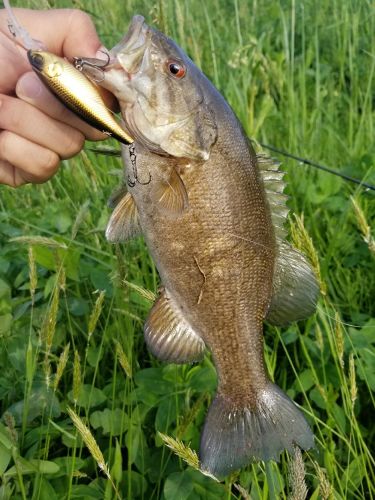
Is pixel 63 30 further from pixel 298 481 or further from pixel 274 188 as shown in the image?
pixel 298 481

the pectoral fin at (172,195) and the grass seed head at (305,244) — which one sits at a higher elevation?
the pectoral fin at (172,195)

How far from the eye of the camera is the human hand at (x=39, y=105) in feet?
→ 4.98

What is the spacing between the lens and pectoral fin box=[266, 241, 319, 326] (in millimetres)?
1516

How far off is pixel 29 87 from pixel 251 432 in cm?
90

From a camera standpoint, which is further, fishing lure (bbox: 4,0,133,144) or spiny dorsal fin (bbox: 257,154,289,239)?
spiny dorsal fin (bbox: 257,154,289,239)

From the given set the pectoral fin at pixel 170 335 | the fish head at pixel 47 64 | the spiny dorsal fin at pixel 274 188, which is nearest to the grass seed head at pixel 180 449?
the pectoral fin at pixel 170 335

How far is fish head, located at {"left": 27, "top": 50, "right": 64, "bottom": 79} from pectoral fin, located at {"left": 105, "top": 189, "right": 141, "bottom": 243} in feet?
1.09

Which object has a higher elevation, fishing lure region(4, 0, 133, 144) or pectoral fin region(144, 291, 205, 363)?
fishing lure region(4, 0, 133, 144)

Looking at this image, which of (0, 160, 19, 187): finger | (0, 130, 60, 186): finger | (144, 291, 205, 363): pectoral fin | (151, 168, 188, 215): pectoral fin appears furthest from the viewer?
(0, 160, 19, 187): finger

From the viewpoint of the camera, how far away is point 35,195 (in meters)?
3.01

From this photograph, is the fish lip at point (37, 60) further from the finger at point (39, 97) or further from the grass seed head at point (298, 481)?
the grass seed head at point (298, 481)

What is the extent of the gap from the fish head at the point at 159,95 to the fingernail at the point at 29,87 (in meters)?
0.22

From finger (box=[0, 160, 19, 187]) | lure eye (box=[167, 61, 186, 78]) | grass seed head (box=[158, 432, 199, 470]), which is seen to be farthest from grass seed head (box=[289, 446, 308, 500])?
finger (box=[0, 160, 19, 187])

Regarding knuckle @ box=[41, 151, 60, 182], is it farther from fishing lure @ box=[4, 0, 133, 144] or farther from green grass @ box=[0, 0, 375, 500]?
fishing lure @ box=[4, 0, 133, 144]
